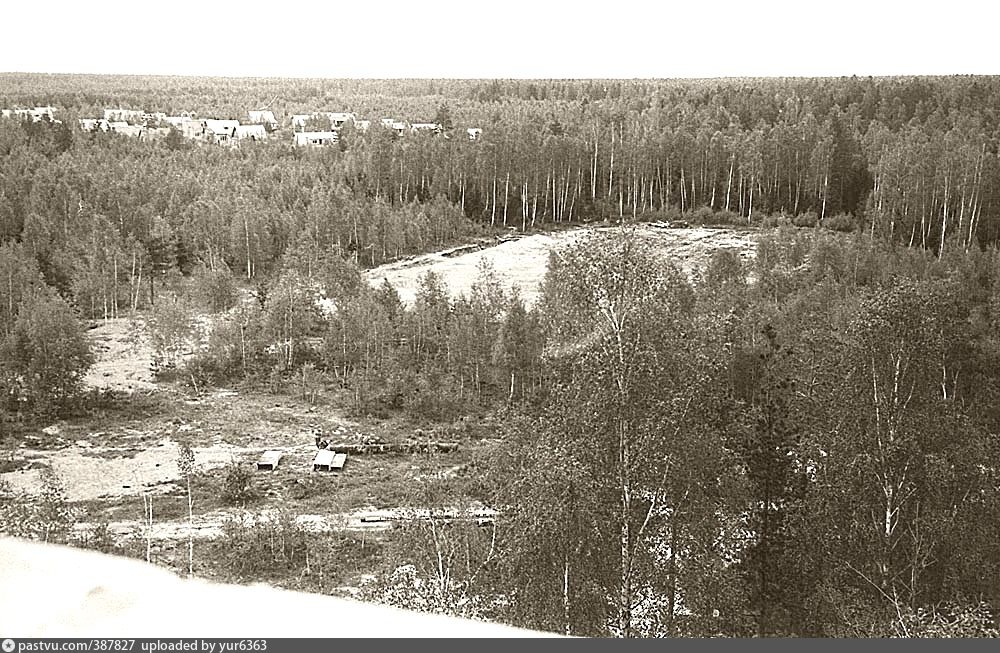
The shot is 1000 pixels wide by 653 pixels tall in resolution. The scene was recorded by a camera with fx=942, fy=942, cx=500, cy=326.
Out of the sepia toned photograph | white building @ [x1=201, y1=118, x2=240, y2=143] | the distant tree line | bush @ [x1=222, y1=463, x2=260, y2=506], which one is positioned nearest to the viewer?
the sepia toned photograph

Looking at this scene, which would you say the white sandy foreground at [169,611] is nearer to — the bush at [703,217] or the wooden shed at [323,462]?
the wooden shed at [323,462]

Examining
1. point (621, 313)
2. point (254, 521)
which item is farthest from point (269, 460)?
point (621, 313)

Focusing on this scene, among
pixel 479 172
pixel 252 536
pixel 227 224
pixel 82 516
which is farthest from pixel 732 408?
pixel 479 172

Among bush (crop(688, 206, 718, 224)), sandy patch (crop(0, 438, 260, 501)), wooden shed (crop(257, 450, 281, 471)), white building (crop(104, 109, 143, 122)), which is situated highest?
white building (crop(104, 109, 143, 122))

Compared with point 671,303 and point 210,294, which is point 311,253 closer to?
point 210,294

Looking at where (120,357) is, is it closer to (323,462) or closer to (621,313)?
(323,462)

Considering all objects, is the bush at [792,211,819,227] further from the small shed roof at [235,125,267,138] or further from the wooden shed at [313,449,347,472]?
the small shed roof at [235,125,267,138]

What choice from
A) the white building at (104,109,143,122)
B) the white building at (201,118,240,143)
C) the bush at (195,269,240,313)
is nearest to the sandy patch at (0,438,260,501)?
the bush at (195,269,240,313)
